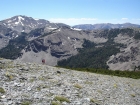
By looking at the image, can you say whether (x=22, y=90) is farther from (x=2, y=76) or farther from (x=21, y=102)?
(x=2, y=76)

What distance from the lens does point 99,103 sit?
20531 millimetres

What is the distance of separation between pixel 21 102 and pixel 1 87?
Answer: 3851mm

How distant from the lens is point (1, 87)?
1842 centimetres

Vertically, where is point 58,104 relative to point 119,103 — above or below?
above

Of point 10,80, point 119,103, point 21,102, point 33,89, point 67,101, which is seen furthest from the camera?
point 119,103

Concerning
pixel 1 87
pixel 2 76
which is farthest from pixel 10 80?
pixel 1 87

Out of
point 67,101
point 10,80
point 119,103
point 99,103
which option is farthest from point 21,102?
point 119,103

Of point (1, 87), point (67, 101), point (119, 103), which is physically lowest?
point (119, 103)

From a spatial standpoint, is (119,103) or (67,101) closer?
(67,101)

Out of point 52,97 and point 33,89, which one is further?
point 33,89

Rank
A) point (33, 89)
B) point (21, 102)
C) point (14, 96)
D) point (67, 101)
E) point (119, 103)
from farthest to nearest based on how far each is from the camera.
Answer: point (119, 103)
point (33, 89)
point (67, 101)
point (14, 96)
point (21, 102)

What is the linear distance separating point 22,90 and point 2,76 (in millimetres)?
4644

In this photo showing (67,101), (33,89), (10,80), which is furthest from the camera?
(10,80)

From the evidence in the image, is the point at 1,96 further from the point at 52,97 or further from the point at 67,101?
the point at 67,101
